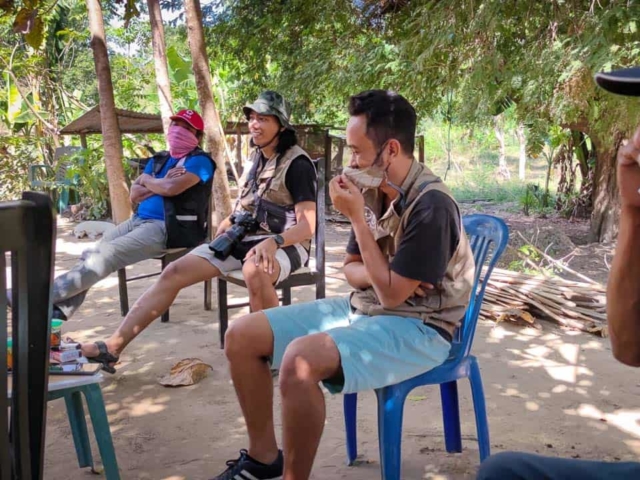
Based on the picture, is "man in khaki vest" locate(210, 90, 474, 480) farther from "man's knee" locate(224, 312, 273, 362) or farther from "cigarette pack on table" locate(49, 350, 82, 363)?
"cigarette pack on table" locate(49, 350, 82, 363)

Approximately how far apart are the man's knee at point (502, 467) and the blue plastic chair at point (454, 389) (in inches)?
36.4

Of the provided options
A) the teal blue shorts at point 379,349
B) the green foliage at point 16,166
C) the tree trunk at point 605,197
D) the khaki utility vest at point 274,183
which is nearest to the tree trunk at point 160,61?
the khaki utility vest at point 274,183

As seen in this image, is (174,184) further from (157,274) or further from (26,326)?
(26,326)

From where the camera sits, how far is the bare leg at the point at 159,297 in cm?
375

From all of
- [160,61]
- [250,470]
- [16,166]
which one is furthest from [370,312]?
[16,166]

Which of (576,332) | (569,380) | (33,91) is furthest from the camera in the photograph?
(33,91)

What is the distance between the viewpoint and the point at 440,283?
2.32 meters

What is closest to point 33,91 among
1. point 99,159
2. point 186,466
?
point 99,159

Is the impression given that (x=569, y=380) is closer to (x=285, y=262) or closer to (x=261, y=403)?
(x=285, y=262)

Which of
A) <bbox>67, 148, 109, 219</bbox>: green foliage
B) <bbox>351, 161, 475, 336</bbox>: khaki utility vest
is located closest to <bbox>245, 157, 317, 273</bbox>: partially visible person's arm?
<bbox>351, 161, 475, 336</bbox>: khaki utility vest

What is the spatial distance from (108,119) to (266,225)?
Answer: 11.5ft

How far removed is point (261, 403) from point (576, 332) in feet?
9.84

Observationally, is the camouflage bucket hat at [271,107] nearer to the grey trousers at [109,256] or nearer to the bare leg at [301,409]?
the grey trousers at [109,256]

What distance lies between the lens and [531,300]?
484cm
